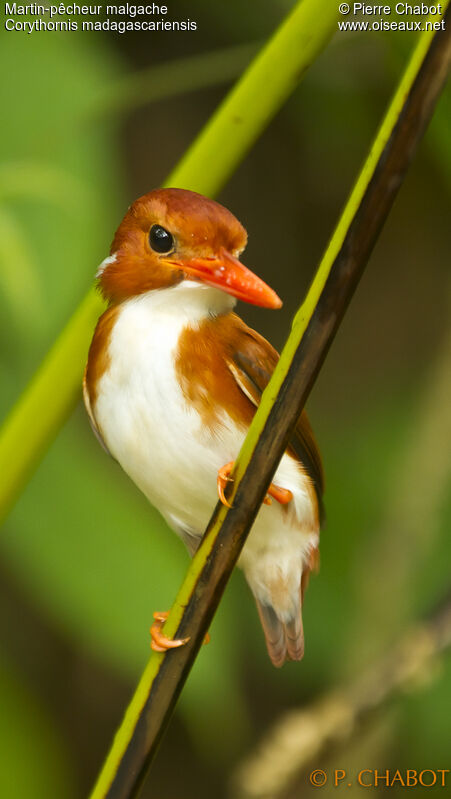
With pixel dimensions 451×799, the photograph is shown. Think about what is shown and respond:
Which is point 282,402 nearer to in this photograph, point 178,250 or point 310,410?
point 178,250

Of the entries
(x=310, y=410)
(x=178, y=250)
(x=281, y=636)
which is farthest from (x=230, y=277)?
(x=310, y=410)

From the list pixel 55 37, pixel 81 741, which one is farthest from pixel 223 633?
pixel 81 741

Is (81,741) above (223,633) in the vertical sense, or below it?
below

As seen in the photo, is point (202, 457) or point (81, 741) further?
point (81, 741)

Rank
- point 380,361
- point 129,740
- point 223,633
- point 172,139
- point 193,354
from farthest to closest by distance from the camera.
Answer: point 380,361
point 172,139
point 223,633
point 193,354
point 129,740

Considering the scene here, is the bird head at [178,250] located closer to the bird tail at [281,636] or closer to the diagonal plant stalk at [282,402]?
the diagonal plant stalk at [282,402]

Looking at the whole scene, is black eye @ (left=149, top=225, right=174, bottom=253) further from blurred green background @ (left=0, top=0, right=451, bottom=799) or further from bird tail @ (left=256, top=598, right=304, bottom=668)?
bird tail @ (left=256, top=598, right=304, bottom=668)

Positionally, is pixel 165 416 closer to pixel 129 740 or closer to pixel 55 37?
pixel 129 740
